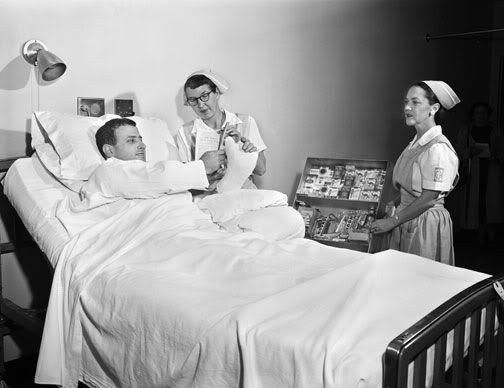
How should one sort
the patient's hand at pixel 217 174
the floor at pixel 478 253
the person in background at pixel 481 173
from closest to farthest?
the patient's hand at pixel 217 174
the floor at pixel 478 253
the person in background at pixel 481 173

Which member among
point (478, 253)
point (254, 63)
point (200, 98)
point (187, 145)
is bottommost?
point (478, 253)

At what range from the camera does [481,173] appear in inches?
201

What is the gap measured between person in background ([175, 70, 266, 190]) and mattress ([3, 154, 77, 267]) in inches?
29.2

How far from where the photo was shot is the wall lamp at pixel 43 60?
268cm

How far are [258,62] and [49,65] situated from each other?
5.61ft

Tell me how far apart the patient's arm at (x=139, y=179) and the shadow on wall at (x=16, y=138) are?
0.57 metres

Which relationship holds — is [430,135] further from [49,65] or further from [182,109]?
[49,65]

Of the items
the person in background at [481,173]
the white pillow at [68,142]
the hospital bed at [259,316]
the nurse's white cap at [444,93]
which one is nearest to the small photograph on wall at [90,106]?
the white pillow at [68,142]

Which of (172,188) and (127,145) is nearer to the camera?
(172,188)

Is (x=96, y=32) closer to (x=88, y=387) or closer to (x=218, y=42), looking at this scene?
(x=218, y=42)

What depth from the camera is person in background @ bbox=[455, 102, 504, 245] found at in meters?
4.95

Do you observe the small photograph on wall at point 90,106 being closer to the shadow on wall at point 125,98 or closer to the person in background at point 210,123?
the shadow on wall at point 125,98

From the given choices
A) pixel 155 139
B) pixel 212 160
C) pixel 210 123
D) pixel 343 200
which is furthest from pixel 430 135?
pixel 155 139

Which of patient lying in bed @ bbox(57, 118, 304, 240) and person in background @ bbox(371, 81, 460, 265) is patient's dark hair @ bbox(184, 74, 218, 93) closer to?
patient lying in bed @ bbox(57, 118, 304, 240)
